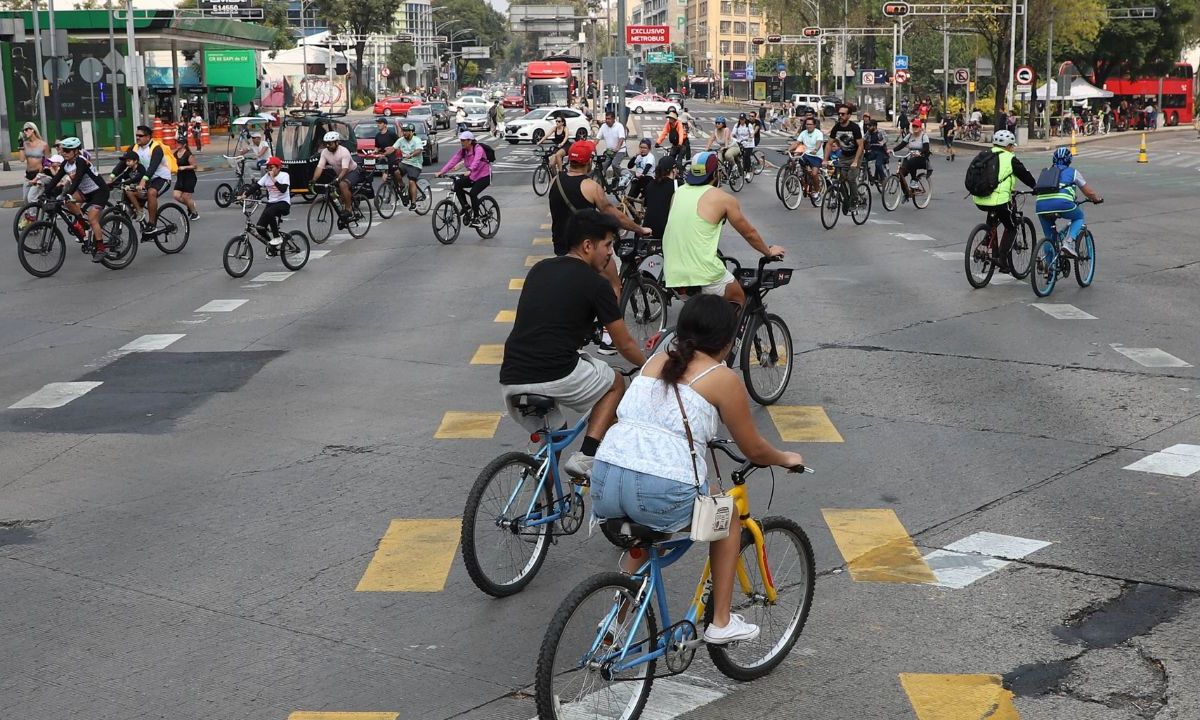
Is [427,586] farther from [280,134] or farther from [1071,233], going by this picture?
[280,134]

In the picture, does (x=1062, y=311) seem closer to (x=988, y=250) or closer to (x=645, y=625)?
(x=988, y=250)

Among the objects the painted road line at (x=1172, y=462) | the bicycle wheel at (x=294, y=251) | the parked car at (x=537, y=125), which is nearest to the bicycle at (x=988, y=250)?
the painted road line at (x=1172, y=462)

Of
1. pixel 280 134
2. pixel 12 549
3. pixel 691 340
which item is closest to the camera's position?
pixel 691 340

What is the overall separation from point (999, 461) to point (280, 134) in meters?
26.3

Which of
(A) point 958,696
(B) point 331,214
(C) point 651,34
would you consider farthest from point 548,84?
(A) point 958,696

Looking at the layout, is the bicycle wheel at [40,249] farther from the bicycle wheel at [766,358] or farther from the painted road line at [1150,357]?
the painted road line at [1150,357]

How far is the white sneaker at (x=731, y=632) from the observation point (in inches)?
209

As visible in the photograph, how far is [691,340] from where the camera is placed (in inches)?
200

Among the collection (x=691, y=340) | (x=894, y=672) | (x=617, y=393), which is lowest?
(x=894, y=672)

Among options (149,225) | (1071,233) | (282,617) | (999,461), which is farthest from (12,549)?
(149,225)

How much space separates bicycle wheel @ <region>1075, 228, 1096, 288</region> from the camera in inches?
657

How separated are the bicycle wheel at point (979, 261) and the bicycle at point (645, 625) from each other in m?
11.6

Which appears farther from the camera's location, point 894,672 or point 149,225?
point 149,225

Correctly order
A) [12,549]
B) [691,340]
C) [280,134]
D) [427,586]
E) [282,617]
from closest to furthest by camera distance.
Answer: [691,340] < [282,617] < [427,586] < [12,549] < [280,134]
